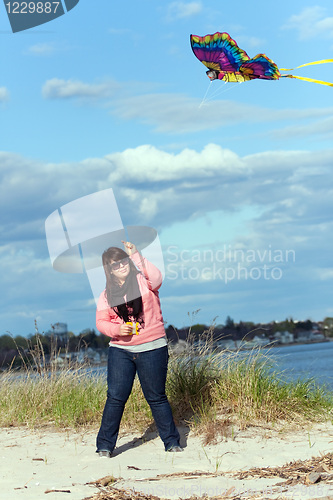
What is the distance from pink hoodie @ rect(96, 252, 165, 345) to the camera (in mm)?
5715

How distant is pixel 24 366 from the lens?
8.80m

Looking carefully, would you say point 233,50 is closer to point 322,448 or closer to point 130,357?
point 130,357

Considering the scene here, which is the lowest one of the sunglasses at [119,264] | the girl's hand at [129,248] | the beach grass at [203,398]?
the beach grass at [203,398]

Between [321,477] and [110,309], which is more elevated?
[110,309]

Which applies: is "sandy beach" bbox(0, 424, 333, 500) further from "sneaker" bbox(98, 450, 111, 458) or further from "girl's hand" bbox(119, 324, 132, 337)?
"girl's hand" bbox(119, 324, 132, 337)

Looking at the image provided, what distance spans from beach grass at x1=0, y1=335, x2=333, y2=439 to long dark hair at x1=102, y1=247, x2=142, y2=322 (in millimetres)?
1568

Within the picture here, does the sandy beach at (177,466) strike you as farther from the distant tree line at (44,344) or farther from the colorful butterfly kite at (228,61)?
the colorful butterfly kite at (228,61)

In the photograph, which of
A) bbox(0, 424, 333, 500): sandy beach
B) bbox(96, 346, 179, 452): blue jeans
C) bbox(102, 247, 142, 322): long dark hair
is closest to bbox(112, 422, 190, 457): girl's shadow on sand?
bbox(0, 424, 333, 500): sandy beach

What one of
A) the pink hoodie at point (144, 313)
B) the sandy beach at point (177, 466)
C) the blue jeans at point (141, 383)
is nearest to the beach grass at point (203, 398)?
the sandy beach at point (177, 466)

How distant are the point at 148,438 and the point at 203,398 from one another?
2.82ft

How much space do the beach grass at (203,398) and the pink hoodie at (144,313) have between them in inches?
51.8

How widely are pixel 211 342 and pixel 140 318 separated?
2.08 m

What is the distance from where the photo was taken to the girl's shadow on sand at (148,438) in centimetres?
612

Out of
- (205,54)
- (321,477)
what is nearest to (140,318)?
(321,477)
